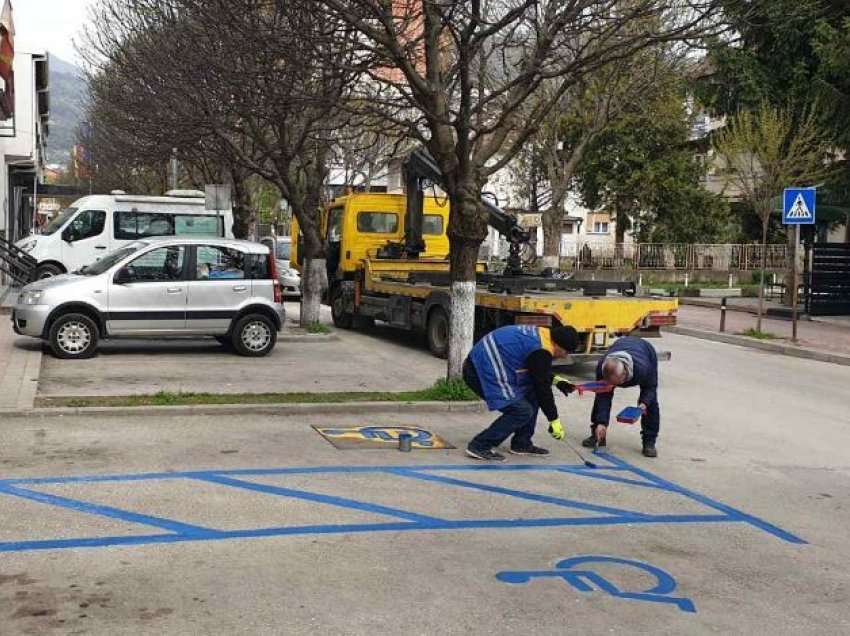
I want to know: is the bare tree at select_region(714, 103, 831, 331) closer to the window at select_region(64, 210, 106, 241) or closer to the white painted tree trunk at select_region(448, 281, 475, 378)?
the white painted tree trunk at select_region(448, 281, 475, 378)

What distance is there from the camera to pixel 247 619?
14.9 ft

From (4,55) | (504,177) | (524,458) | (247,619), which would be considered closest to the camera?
(247,619)

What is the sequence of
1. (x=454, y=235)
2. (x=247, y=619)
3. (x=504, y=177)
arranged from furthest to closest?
(x=504, y=177)
(x=454, y=235)
(x=247, y=619)

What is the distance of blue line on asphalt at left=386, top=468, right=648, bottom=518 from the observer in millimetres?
6805

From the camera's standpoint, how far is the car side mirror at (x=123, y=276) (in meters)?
13.3

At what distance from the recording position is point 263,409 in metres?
9.82

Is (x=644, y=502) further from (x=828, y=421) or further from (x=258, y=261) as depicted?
(x=258, y=261)

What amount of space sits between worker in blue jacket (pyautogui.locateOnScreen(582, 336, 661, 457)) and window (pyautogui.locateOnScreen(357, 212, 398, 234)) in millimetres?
11161

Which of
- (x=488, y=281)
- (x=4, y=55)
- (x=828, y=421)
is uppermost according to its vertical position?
(x=4, y=55)

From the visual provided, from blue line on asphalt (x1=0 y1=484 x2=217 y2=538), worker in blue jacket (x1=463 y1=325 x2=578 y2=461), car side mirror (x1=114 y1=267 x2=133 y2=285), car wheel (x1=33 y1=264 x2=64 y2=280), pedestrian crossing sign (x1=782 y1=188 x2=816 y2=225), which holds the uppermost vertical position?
pedestrian crossing sign (x1=782 y1=188 x2=816 y2=225)

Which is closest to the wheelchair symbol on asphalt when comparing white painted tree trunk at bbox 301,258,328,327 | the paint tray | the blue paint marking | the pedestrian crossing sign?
the blue paint marking

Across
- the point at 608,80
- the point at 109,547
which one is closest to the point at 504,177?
the point at 608,80

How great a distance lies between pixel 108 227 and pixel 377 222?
8.86 metres

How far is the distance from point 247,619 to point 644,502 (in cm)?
356
